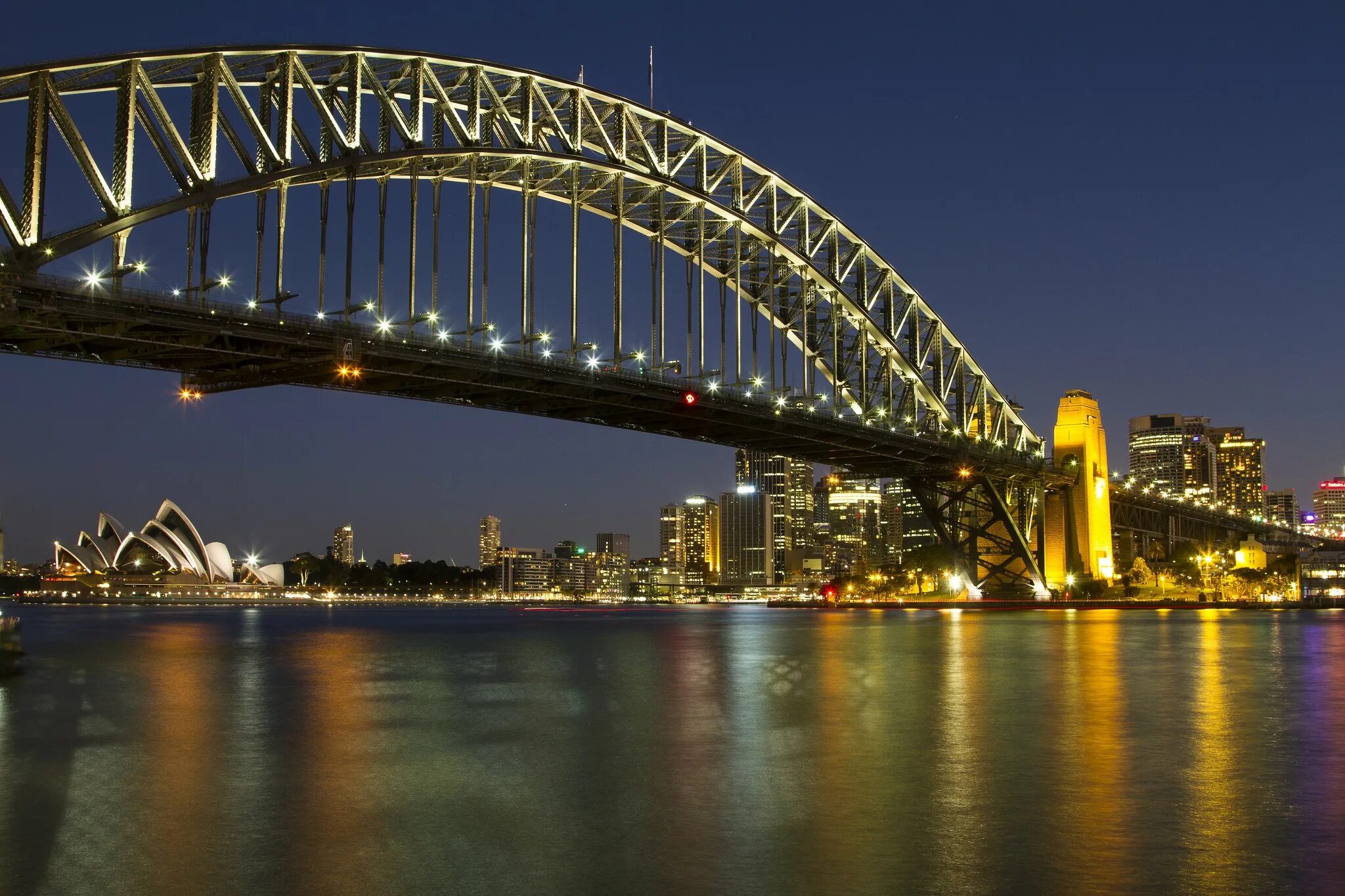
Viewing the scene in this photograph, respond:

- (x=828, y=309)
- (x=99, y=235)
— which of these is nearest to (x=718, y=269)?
(x=828, y=309)

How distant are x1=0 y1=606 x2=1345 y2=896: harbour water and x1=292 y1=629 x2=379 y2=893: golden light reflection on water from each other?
0.16 feet

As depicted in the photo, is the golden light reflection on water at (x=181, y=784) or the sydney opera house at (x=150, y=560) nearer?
the golden light reflection on water at (x=181, y=784)

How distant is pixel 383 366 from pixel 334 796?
33.3m

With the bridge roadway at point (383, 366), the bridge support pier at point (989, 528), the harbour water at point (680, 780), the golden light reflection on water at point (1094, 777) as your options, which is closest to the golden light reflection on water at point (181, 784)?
the harbour water at point (680, 780)

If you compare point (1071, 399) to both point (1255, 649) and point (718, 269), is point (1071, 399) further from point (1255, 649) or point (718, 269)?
point (1255, 649)

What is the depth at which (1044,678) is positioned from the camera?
27297mm

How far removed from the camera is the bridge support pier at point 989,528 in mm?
83125

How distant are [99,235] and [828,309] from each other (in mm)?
46738

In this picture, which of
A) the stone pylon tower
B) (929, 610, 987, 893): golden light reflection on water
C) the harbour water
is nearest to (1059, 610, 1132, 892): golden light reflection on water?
the harbour water

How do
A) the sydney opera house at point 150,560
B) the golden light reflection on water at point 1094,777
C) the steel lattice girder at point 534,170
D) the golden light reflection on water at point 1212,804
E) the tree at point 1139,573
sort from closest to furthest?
the golden light reflection on water at point 1212,804
the golden light reflection on water at point 1094,777
the steel lattice girder at point 534,170
the tree at point 1139,573
the sydney opera house at point 150,560

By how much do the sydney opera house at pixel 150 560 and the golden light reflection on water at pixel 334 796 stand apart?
134 metres

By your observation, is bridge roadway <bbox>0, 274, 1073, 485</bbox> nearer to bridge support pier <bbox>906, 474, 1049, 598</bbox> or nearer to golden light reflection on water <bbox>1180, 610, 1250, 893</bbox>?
bridge support pier <bbox>906, 474, 1049, 598</bbox>

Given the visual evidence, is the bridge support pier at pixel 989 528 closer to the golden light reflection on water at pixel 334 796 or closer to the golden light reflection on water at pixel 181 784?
the golden light reflection on water at pixel 181 784

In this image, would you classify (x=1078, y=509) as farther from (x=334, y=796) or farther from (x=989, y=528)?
(x=334, y=796)
